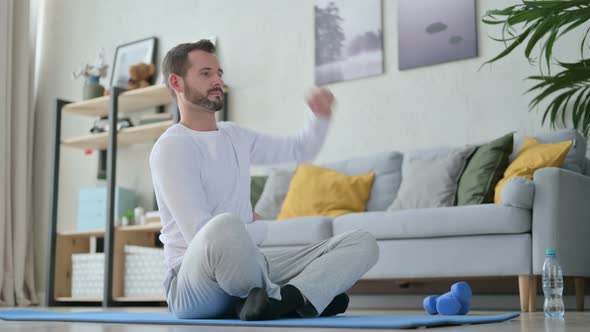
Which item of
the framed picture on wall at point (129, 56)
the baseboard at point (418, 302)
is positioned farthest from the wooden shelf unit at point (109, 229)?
the baseboard at point (418, 302)

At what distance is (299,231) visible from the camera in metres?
3.75

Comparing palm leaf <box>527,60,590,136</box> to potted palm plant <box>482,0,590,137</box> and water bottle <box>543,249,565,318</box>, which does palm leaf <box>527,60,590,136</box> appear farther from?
water bottle <box>543,249,565,318</box>

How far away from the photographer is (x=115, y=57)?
5969 mm

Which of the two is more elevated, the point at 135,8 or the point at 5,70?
the point at 135,8

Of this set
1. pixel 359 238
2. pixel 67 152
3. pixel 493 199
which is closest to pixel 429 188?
pixel 493 199

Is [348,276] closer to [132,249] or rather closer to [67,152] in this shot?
[132,249]

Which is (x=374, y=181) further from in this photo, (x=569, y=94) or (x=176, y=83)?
(x=176, y=83)

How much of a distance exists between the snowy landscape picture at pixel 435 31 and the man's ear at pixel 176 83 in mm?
2386

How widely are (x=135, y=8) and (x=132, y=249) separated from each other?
1.94m

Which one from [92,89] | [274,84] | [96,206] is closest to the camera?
[274,84]

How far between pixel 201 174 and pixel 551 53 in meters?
2.11

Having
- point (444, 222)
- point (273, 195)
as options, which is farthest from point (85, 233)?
point (444, 222)

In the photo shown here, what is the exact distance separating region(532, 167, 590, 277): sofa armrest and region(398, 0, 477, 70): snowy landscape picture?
4.17ft

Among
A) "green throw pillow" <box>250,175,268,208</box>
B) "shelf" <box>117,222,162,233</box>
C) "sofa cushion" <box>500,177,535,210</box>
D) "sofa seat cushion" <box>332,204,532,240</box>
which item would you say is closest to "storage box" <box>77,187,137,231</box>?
"shelf" <box>117,222,162,233</box>
